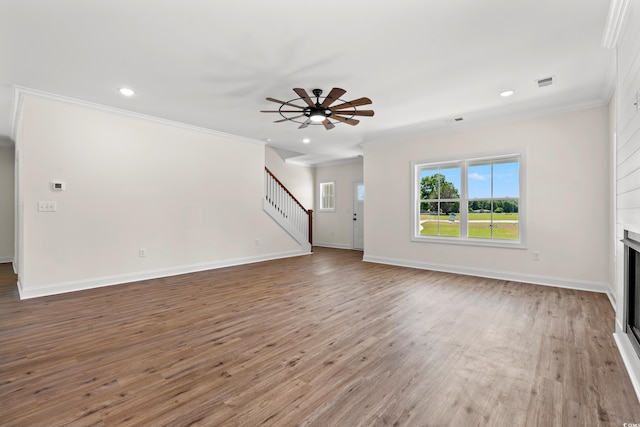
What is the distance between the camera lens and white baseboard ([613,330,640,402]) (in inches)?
77.0

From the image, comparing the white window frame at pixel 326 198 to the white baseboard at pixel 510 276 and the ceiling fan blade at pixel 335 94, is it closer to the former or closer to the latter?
the white baseboard at pixel 510 276

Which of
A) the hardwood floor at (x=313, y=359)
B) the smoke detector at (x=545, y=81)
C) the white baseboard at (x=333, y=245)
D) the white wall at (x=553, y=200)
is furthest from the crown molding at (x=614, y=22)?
the white baseboard at (x=333, y=245)

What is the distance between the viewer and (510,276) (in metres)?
5.00

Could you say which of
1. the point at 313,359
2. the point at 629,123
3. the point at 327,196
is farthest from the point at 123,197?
the point at 327,196

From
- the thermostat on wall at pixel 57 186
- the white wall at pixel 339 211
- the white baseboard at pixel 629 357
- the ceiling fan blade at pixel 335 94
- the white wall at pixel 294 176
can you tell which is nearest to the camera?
the white baseboard at pixel 629 357

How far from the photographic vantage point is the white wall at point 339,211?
30.8 feet

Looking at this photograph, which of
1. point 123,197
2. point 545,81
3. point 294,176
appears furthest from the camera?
point 294,176

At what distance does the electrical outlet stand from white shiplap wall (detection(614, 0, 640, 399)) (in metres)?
6.36

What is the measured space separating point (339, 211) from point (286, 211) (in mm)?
2346

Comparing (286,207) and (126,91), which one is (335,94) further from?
(286,207)

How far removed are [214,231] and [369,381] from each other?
482 cm

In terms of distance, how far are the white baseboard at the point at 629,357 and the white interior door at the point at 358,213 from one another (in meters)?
6.65

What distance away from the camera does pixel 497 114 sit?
4875 millimetres

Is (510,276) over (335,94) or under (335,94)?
under
